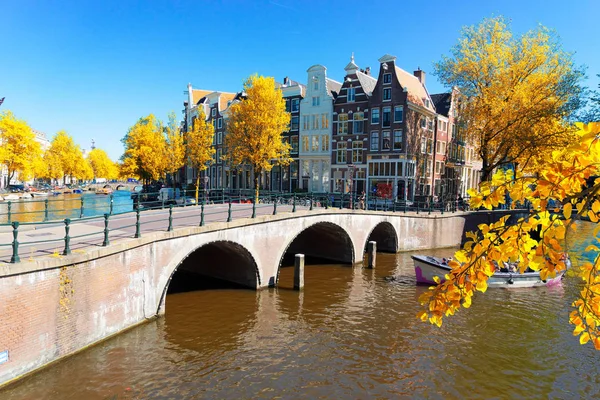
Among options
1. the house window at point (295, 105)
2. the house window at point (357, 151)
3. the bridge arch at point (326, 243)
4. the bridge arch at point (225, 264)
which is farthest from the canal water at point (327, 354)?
the house window at point (295, 105)

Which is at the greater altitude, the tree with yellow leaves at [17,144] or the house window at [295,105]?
the house window at [295,105]

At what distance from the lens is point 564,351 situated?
41.9 feet

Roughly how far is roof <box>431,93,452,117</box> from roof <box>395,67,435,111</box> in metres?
3.24

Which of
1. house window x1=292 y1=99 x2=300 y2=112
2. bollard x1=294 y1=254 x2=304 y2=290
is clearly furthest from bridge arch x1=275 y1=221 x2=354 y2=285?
house window x1=292 y1=99 x2=300 y2=112

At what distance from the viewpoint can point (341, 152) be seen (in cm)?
4253

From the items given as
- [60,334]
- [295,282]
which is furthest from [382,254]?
[60,334]

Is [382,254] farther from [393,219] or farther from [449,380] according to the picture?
[449,380]

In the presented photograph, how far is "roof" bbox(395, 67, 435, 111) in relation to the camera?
38441 mm

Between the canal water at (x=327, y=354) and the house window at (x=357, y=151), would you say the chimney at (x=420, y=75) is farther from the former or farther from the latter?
the canal water at (x=327, y=354)

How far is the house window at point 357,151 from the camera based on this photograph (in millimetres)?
41281

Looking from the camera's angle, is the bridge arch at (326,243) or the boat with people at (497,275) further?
the bridge arch at (326,243)

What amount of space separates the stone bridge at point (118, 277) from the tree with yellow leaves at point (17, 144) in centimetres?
3987

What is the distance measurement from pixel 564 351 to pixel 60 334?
15155mm

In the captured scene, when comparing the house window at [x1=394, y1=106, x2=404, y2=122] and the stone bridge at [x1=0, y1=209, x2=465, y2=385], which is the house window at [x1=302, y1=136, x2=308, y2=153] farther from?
the stone bridge at [x1=0, y1=209, x2=465, y2=385]
